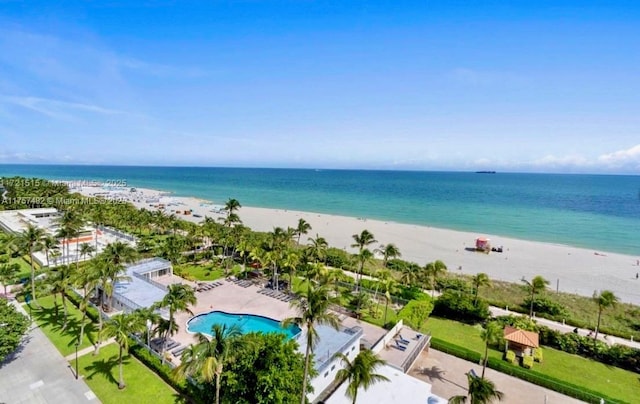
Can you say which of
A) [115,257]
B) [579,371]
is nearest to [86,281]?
[115,257]

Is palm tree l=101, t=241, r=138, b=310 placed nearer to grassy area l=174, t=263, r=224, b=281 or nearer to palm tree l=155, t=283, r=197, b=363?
palm tree l=155, t=283, r=197, b=363

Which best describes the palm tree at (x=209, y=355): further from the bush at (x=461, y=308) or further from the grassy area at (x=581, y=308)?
the grassy area at (x=581, y=308)

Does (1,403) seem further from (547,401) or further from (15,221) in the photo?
(15,221)

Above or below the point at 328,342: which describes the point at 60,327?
below

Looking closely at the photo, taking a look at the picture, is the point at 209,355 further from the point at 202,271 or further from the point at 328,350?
the point at 202,271

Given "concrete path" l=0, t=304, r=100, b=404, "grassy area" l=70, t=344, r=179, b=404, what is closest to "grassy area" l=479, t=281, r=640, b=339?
"grassy area" l=70, t=344, r=179, b=404

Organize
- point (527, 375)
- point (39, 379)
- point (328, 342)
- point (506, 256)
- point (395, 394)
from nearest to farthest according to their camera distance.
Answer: point (395, 394)
point (39, 379)
point (328, 342)
point (527, 375)
point (506, 256)

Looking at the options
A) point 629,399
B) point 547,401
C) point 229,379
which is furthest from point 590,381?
point 229,379
